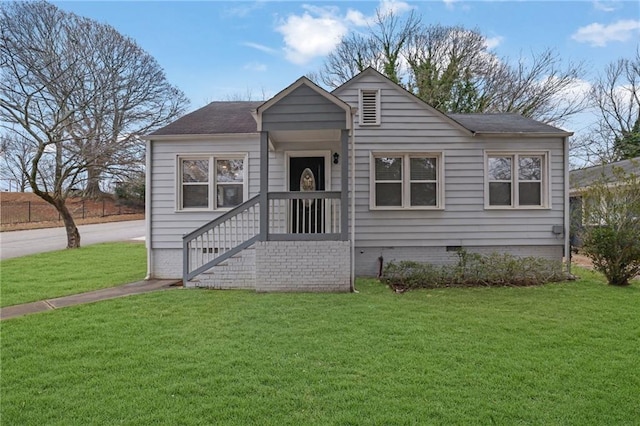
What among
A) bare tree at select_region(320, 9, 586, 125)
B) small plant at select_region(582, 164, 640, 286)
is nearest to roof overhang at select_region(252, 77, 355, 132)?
small plant at select_region(582, 164, 640, 286)

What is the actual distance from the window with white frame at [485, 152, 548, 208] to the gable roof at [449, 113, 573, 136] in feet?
1.85

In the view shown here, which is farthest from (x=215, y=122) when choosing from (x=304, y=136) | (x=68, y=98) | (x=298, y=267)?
(x=68, y=98)

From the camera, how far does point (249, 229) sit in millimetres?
8180

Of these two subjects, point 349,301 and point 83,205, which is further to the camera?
point 83,205

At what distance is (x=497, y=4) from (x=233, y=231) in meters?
12.2

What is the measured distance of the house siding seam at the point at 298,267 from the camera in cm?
717

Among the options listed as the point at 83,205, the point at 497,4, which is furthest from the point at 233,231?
the point at 83,205

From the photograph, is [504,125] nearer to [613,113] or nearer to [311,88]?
[311,88]

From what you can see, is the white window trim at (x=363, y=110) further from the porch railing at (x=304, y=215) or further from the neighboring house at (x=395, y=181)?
the porch railing at (x=304, y=215)

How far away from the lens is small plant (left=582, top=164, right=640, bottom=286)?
7660 mm

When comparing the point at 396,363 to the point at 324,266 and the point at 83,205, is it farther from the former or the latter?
the point at 83,205

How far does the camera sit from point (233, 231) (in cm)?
834

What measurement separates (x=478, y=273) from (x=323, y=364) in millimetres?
5717

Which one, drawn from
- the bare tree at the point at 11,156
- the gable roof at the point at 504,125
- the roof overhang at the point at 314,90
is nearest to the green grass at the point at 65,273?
the roof overhang at the point at 314,90
